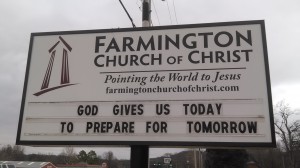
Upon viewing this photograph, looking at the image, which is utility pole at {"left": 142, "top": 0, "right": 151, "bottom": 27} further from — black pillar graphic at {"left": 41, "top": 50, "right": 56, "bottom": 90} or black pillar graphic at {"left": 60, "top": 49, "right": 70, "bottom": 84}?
black pillar graphic at {"left": 41, "top": 50, "right": 56, "bottom": 90}

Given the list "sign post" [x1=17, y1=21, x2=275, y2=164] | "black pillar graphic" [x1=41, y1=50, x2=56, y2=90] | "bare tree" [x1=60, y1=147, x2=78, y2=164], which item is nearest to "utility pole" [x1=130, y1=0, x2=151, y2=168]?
"sign post" [x1=17, y1=21, x2=275, y2=164]

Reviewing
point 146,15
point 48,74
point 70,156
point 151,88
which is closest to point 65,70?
point 48,74

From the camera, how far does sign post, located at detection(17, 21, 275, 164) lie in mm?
4953

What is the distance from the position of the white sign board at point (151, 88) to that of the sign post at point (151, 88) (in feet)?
0.05

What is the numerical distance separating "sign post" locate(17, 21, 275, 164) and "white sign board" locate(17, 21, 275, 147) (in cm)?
1

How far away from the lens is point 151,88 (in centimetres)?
528

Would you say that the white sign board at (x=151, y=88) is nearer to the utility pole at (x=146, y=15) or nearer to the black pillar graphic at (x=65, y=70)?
the black pillar graphic at (x=65, y=70)

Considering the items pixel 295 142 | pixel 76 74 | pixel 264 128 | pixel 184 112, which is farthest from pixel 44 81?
pixel 295 142

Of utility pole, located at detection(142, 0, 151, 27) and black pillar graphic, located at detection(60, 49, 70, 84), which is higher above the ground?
utility pole, located at detection(142, 0, 151, 27)

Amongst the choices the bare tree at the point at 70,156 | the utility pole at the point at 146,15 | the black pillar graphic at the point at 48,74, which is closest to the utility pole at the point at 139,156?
the black pillar graphic at the point at 48,74

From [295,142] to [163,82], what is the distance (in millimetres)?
45705

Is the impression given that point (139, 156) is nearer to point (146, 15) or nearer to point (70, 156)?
point (146, 15)

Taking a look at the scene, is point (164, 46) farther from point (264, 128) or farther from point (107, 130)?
point (264, 128)

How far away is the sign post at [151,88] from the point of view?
4.95 m
